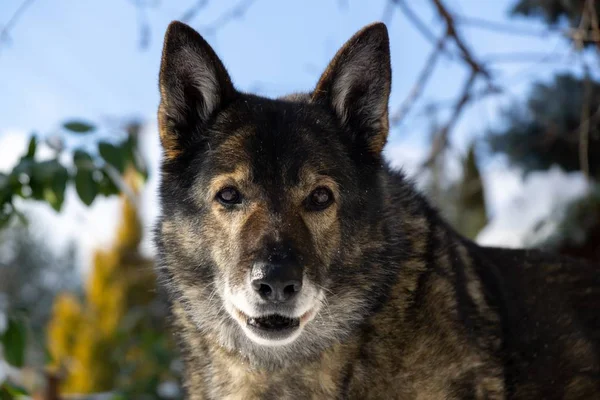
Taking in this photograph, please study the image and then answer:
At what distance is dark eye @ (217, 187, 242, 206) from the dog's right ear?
37cm

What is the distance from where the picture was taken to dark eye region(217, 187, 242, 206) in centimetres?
290

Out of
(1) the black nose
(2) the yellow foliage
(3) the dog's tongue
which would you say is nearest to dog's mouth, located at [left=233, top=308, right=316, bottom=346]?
(3) the dog's tongue

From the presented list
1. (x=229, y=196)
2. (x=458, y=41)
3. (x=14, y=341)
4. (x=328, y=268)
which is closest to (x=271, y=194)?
(x=229, y=196)

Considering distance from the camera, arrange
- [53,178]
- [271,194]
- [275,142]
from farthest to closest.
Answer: [53,178] < [275,142] < [271,194]

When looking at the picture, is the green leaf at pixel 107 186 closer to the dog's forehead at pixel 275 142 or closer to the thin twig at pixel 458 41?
the dog's forehead at pixel 275 142

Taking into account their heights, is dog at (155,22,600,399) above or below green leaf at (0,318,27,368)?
above

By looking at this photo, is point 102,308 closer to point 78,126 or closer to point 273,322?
point 78,126

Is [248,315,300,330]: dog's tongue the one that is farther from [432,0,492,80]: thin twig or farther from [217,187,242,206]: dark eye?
[432,0,492,80]: thin twig

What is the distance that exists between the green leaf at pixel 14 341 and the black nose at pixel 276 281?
1.77m

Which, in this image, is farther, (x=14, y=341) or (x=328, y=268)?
(x=14, y=341)

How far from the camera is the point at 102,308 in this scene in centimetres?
1830

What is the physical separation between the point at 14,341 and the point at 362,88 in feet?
7.30

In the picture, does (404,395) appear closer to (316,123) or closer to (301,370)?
(301,370)

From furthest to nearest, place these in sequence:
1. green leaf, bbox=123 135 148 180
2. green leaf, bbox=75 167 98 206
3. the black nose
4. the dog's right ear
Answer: green leaf, bbox=123 135 148 180 < green leaf, bbox=75 167 98 206 < the dog's right ear < the black nose
